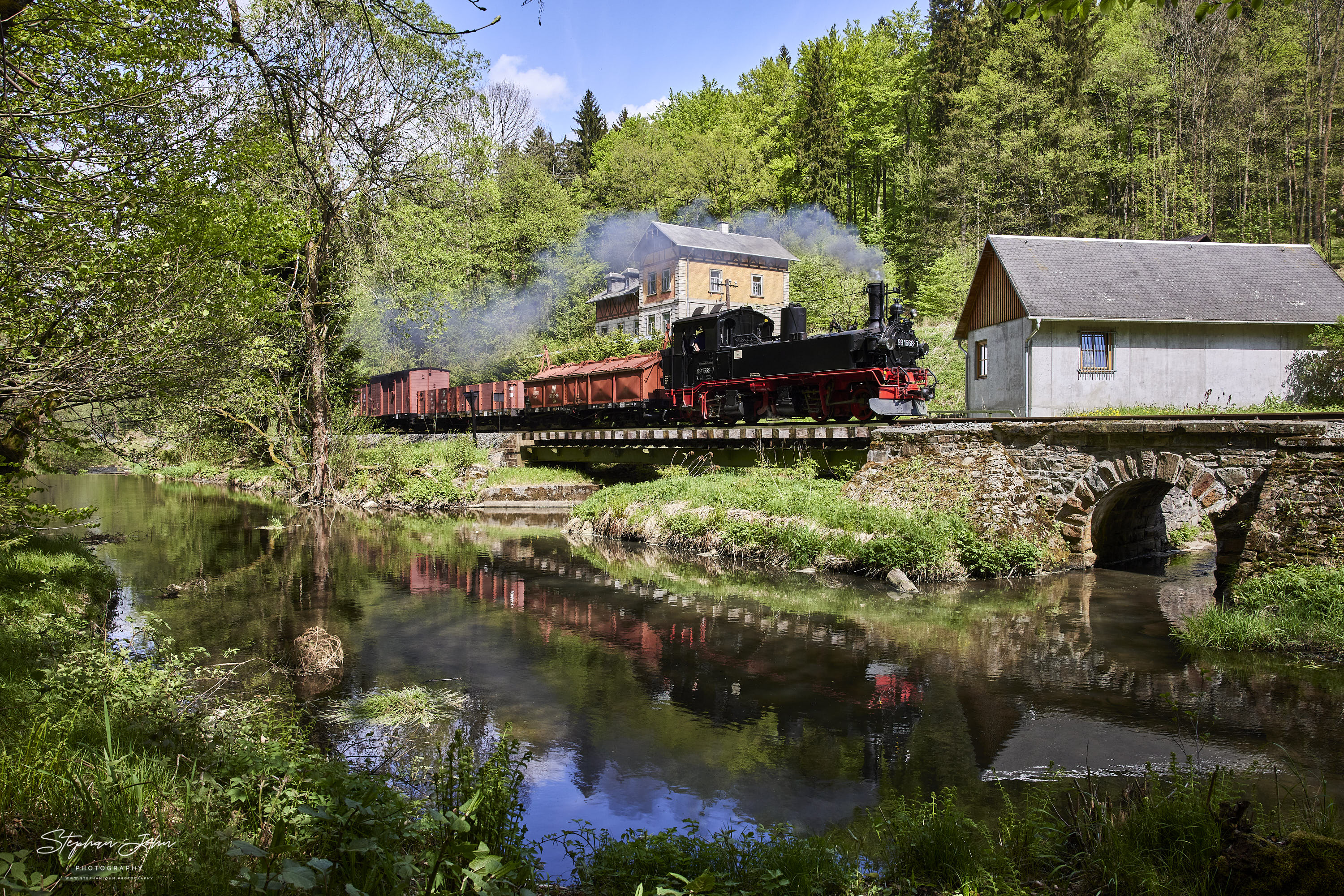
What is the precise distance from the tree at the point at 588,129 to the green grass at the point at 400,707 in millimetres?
63854

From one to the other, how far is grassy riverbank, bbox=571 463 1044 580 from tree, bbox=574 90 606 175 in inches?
2125

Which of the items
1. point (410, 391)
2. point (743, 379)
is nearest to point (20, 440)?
point (743, 379)

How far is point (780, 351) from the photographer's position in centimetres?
1962

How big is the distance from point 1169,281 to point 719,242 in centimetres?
2770

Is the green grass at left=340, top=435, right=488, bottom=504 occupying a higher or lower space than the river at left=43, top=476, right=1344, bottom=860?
higher

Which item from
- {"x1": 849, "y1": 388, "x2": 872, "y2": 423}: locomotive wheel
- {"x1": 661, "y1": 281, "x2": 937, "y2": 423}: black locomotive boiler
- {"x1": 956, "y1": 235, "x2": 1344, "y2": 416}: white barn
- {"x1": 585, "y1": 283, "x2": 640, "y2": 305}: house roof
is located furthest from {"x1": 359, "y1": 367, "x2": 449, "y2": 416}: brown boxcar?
{"x1": 956, "y1": 235, "x2": 1344, "y2": 416}: white barn

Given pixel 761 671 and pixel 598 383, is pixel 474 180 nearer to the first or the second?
pixel 598 383

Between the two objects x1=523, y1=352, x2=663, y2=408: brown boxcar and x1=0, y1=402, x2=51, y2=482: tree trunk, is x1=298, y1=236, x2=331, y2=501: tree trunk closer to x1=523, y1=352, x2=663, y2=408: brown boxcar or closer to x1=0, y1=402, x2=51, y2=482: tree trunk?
x1=523, y1=352, x2=663, y2=408: brown boxcar

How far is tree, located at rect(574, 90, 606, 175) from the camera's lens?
6644 cm

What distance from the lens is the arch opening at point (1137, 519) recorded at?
14.0 meters

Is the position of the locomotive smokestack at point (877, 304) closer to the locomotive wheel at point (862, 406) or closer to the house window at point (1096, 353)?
the locomotive wheel at point (862, 406)

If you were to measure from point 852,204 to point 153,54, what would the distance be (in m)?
56.7

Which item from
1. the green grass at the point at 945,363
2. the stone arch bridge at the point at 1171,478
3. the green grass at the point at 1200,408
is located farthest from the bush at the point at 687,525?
the green grass at the point at 945,363

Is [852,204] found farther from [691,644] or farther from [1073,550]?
[691,644]
